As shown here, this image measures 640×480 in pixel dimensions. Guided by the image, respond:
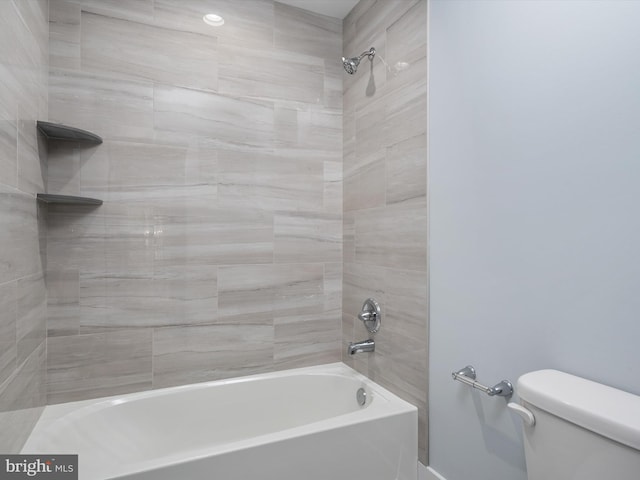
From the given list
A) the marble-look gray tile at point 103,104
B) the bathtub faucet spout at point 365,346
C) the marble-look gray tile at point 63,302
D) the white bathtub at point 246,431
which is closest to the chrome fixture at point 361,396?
the white bathtub at point 246,431

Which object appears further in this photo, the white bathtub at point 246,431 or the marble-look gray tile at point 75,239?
the marble-look gray tile at point 75,239

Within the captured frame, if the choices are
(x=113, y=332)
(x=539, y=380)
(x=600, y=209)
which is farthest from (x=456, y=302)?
(x=113, y=332)

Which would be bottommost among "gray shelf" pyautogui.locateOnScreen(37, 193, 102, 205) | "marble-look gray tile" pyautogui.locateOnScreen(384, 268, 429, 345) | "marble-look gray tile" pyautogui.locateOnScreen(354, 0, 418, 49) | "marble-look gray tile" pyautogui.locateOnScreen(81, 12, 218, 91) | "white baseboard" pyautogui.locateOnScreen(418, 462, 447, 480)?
"white baseboard" pyautogui.locateOnScreen(418, 462, 447, 480)

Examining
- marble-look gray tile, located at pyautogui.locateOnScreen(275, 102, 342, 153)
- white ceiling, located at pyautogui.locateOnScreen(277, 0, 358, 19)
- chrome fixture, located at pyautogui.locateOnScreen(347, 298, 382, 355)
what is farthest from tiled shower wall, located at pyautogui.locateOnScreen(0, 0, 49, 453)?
chrome fixture, located at pyautogui.locateOnScreen(347, 298, 382, 355)

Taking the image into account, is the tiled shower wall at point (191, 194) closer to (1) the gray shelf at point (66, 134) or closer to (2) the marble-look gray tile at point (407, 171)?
(1) the gray shelf at point (66, 134)

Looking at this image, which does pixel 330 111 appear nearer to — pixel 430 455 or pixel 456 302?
pixel 456 302

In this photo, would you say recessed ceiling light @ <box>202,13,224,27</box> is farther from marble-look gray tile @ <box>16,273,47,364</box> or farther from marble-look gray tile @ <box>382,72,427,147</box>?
marble-look gray tile @ <box>16,273,47,364</box>

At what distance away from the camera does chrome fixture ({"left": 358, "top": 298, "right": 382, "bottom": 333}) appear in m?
1.95

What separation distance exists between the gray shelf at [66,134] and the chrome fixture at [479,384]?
1856mm

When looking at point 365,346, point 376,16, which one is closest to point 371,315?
point 365,346

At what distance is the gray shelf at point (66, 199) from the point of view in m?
1.52

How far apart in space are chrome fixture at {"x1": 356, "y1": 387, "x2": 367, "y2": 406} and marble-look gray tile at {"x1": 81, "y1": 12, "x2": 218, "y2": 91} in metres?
1.79

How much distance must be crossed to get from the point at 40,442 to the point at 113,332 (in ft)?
1.68

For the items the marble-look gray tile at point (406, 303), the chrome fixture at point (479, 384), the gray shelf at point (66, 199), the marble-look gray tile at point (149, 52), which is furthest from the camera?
the marble-look gray tile at point (149, 52)
